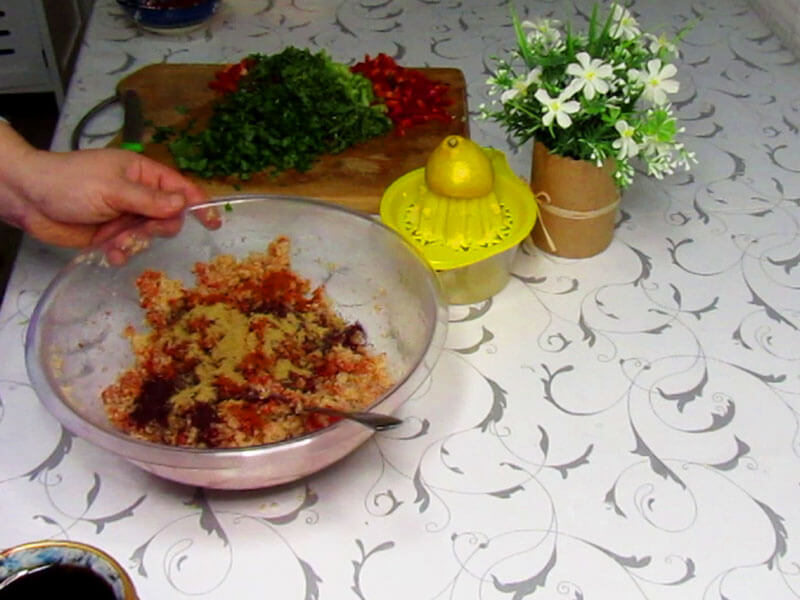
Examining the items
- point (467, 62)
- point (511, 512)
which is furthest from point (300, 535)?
point (467, 62)

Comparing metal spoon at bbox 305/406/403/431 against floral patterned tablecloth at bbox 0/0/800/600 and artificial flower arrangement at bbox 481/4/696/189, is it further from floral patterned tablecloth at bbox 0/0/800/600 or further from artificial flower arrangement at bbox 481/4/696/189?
artificial flower arrangement at bbox 481/4/696/189

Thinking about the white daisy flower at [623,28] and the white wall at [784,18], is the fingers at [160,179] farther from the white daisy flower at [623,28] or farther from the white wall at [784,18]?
the white wall at [784,18]

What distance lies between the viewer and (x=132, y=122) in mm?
1128

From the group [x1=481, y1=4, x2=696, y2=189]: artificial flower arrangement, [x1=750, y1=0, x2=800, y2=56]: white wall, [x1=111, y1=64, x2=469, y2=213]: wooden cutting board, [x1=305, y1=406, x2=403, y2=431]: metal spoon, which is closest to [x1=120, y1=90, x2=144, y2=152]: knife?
[x1=111, y1=64, x2=469, y2=213]: wooden cutting board

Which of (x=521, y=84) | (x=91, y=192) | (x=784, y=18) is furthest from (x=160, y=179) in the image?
(x=784, y=18)

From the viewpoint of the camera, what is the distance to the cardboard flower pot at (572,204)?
907 mm

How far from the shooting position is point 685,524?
0.72 meters

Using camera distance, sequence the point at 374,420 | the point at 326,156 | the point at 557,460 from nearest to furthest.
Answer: the point at 374,420
the point at 557,460
the point at 326,156

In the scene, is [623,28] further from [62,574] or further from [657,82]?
[62,574]

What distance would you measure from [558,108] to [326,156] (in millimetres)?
344

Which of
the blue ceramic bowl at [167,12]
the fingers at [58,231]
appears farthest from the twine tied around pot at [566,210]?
the blue ceramic bowl at [167,12]

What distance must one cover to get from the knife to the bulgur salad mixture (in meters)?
0.25

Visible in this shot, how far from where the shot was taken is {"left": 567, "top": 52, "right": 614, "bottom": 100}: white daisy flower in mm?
837

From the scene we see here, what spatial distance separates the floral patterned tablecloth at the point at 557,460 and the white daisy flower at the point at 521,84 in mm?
187
